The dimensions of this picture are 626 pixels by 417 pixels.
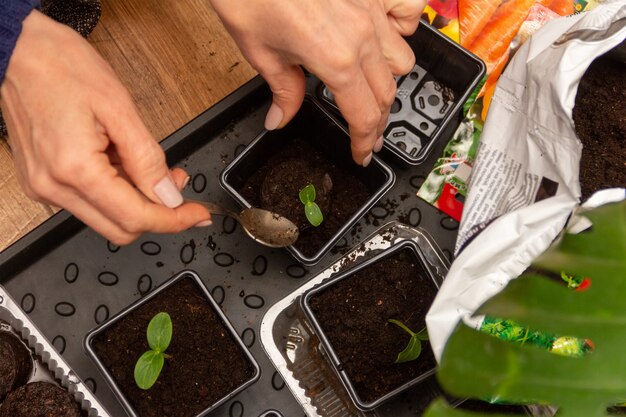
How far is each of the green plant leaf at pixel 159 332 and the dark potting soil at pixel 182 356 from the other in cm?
6

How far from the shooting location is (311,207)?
80 cm

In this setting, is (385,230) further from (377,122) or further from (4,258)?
(4,258)

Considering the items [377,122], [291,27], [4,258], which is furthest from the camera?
[4,258]

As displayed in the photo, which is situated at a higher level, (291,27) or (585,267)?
(291,27)

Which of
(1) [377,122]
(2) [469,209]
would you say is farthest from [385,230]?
(1) [377,122]

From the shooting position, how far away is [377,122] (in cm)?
70

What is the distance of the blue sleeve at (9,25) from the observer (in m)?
0.55

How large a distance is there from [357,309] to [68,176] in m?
0.43

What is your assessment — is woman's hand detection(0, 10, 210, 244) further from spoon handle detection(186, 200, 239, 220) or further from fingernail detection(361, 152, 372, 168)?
fingernail detection(361, 152, 372, 168)

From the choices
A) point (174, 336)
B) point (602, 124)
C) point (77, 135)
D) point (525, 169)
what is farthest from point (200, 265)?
point (602, 124)

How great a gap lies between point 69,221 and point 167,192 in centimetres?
30

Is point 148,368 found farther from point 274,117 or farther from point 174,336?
point 274,117

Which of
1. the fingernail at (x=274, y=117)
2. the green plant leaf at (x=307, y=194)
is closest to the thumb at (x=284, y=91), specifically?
the fingernail at (x=274, y=117)

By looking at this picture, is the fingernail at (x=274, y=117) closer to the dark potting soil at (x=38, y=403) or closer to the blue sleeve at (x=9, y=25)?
the blue sleeve at (x=9, y=25)
